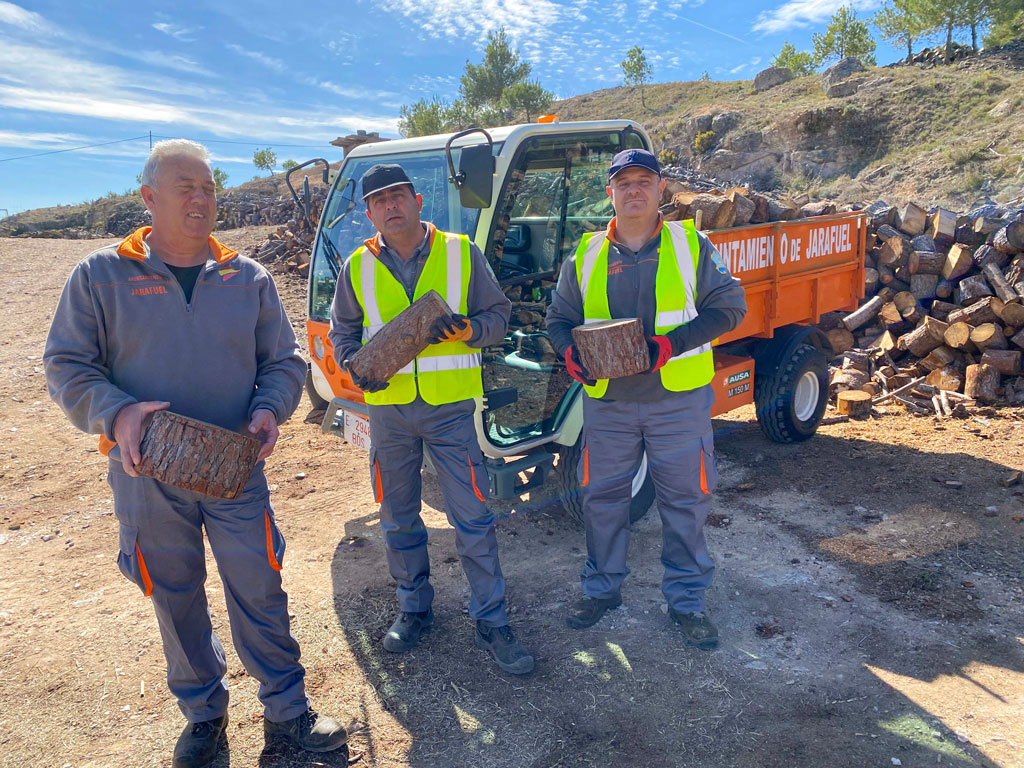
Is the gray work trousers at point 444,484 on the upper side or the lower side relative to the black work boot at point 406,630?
upper

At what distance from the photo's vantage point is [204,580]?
252cm

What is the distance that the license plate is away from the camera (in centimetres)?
388

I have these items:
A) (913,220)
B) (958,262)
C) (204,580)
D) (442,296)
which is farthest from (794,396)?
(204,580)

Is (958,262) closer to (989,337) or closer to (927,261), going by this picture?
(927,261)

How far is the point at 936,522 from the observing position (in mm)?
4227

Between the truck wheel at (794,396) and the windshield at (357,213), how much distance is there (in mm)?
2735

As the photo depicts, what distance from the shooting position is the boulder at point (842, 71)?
33594 mm

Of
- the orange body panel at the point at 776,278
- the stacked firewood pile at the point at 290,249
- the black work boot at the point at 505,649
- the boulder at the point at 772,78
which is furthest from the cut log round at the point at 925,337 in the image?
the boulder at the point at 772,78

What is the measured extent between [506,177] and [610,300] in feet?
3.41

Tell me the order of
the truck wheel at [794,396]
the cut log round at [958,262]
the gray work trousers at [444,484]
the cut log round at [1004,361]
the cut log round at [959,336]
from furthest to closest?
the cut log round at [958,262], the cut log round at [959,336], the cut log round at [1004,361], the truck wheel at [794,396], the gray work trousers at [444,484]

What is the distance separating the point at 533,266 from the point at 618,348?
6.01 ft

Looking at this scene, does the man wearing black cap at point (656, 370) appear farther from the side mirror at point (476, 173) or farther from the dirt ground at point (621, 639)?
the side mirror at point (476, 173)

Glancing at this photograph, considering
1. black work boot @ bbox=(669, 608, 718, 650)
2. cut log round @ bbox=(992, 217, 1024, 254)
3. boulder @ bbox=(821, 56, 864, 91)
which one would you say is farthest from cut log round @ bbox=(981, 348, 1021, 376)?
boulder @ bbox=(821, 56, 864, 91)

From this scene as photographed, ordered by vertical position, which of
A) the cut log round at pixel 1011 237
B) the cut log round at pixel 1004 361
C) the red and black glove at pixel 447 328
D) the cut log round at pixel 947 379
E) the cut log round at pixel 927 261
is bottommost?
the cut log round at pixel 947 379
